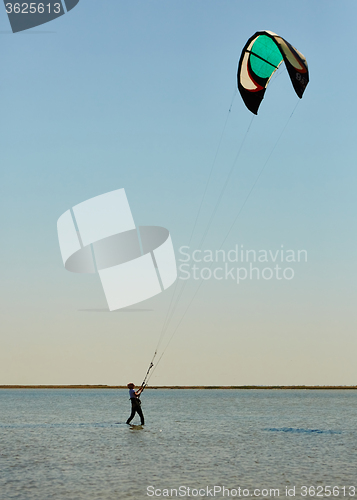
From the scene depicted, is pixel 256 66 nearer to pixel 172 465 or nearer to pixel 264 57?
pixel 264 57

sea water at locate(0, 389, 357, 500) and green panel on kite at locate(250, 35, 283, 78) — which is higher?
green panel on kite at locate(250, 35, 283, 78)

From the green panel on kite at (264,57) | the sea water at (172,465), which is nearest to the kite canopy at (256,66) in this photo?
the green panel on kite at (264,57)

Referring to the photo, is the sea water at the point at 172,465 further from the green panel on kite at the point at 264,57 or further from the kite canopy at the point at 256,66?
the green panel on kite at the point at 264,57

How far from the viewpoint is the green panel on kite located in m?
15.5

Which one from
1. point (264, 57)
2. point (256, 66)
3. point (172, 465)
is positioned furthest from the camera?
point (256, 66)

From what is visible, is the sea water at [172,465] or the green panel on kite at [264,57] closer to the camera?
the sea water at [172,465]

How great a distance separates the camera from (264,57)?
15.8m

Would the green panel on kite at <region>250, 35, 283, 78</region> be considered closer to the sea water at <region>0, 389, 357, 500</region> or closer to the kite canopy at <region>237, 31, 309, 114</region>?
the kite canopy at <region>237, 31, 309, 114</region>

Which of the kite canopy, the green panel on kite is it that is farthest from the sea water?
the green panel on kite

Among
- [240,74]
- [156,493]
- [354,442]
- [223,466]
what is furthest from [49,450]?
[240,74]

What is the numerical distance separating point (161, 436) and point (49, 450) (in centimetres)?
481

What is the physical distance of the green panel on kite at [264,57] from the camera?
15.5m

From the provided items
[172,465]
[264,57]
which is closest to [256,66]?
[264,57]

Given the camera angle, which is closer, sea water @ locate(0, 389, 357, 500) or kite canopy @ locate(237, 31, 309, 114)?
sea water @ locate(0, 389, 357, 500)
